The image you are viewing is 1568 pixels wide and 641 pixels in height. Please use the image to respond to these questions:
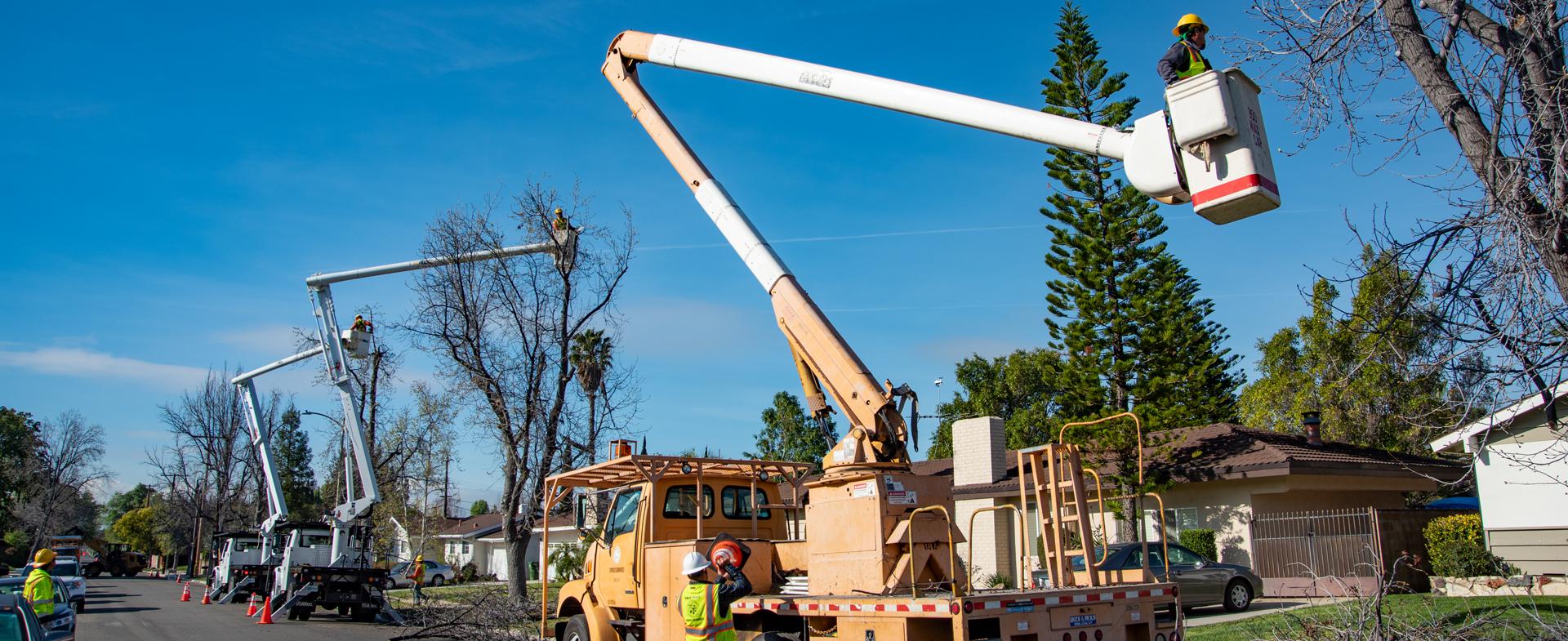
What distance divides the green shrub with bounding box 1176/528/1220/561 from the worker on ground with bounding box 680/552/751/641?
16.7 meters

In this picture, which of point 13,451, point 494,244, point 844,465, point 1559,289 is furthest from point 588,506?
point 13,451

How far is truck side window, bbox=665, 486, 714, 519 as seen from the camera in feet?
34.6

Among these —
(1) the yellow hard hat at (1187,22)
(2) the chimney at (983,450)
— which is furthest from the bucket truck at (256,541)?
(1) the yellow hard hat at (1187,22)

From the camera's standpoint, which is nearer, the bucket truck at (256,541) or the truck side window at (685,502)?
the truck side window at (685,502)

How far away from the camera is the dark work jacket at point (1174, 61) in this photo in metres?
6.19

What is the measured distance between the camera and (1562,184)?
6.55 m

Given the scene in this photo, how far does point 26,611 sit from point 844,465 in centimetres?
763

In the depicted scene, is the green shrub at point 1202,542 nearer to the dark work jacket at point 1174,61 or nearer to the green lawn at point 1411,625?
the green lawn at point 1411,625

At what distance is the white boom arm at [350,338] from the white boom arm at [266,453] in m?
2.34

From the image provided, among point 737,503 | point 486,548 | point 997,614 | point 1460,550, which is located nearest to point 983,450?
point 1460,550

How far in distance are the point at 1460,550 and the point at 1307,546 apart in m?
3.03

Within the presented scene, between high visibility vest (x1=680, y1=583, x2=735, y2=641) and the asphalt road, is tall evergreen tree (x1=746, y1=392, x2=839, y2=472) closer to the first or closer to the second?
the asphalt road

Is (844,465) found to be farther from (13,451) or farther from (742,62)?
(13,451)

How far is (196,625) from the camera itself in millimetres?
21250
